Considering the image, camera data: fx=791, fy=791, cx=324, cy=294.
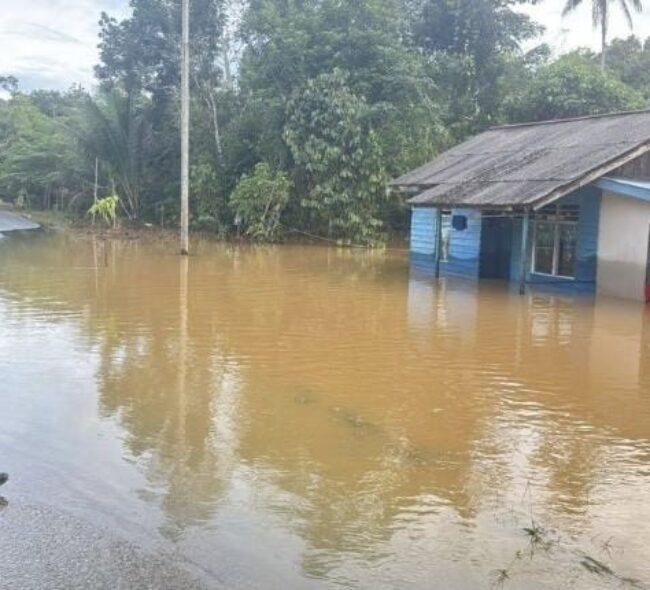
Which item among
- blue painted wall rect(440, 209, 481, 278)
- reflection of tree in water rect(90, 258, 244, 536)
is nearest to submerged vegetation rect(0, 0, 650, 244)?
blue painted wall rect(440, 209, 481, 278)

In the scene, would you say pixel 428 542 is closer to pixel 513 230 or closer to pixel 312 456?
pixel 312 456

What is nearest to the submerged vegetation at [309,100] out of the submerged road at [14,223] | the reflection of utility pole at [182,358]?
the submerged road at [14,223]

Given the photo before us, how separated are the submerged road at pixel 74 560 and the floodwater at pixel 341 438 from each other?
0.41 feet

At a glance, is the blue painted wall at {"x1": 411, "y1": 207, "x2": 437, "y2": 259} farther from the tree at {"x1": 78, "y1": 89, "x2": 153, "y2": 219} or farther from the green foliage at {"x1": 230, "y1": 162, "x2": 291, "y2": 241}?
the tree at {"x1": 78, "y1": 89, "x2": 153, "y2": 219}

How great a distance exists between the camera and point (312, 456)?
19.7ft

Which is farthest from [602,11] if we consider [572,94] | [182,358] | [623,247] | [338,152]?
[182,358]

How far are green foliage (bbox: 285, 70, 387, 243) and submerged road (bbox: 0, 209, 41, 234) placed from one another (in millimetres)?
13514

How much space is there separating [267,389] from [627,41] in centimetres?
4019

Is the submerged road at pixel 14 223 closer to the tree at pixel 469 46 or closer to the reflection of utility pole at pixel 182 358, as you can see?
the tree at pixel 469 46

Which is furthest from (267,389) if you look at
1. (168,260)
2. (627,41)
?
(627,41)

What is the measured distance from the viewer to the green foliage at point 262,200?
29.5 m

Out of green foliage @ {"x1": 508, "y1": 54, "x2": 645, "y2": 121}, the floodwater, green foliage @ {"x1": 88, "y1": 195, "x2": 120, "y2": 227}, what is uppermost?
green foliage @ {"x1": 508, "y1": 54, "x2": 645, "y2": 121}

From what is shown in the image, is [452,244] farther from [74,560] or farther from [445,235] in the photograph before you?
[74,560]

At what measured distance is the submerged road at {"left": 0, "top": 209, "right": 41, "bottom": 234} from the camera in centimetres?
3472
